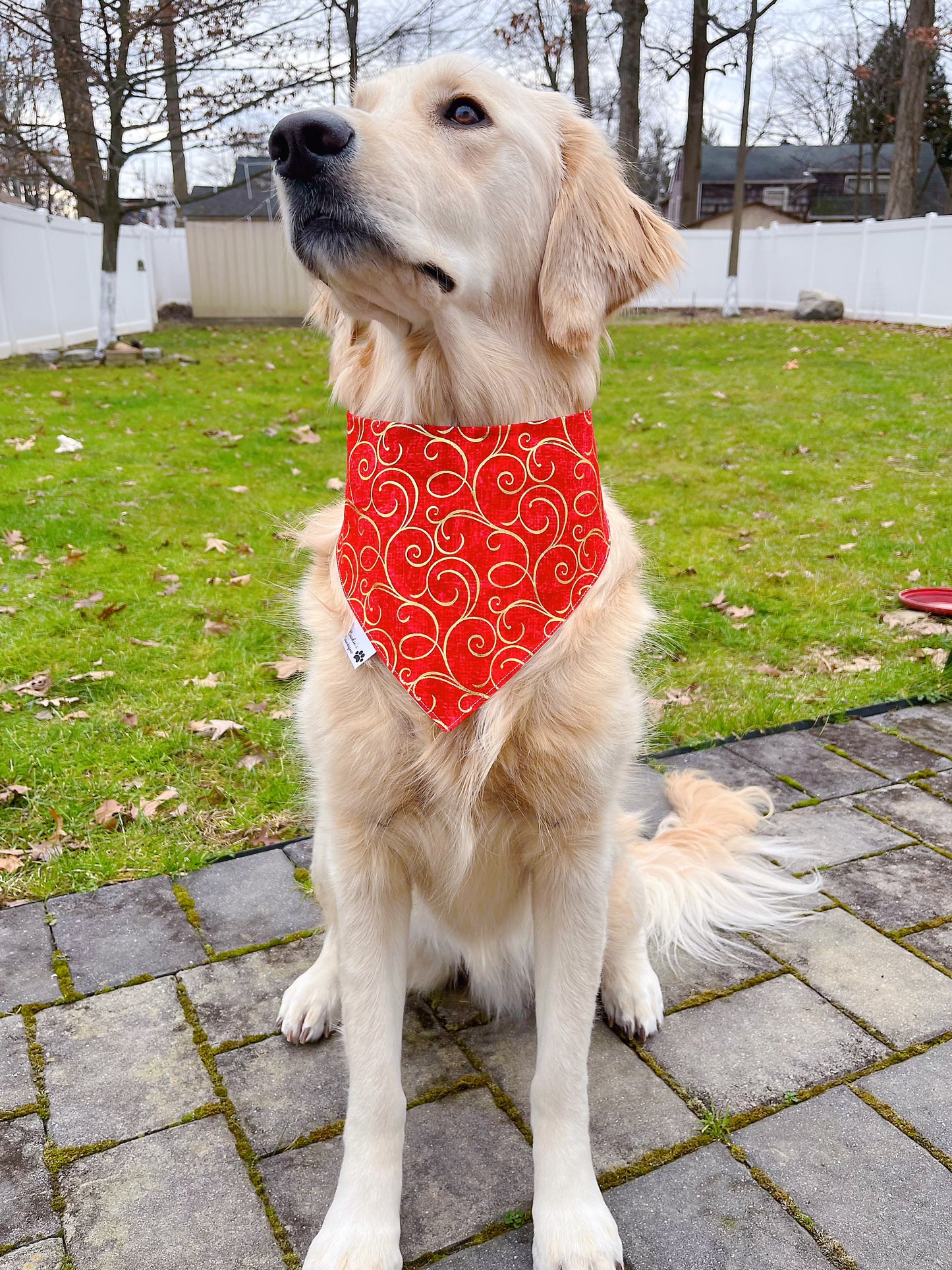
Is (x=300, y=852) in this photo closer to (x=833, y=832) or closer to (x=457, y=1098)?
(x=457, y=1098)

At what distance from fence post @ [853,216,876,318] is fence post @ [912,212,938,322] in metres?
1.34

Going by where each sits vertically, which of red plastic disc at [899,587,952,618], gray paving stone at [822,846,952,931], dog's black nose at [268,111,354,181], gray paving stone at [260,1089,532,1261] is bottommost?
gray paving stone at [260,1089,532,1261]

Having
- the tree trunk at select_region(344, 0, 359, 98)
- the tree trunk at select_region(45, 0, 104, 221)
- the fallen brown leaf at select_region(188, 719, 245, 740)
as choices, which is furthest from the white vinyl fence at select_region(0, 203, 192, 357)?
the fallen brown leaf at select_region(188, 719, 245, 740)

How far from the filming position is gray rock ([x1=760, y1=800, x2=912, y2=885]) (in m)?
2.74

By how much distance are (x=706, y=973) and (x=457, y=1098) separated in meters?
0.72

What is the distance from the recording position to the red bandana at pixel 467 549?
5.75 ft

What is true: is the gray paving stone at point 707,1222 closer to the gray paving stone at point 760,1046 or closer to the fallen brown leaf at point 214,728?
the gray paving stone at point 760,1046

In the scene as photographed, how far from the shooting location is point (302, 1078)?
203cm

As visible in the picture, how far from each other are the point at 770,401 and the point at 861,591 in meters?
5.39

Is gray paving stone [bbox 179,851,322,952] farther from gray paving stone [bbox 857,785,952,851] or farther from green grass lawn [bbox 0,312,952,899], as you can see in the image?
gray paving stone [bbox 857,785,952,851]

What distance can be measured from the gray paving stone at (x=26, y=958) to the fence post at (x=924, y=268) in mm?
16289

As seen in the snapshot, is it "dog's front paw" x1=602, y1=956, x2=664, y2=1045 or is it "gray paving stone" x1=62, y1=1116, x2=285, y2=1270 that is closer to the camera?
"gray paving stone" x1=62, y1=1116, x2=285, y2=1270

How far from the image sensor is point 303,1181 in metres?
1.79

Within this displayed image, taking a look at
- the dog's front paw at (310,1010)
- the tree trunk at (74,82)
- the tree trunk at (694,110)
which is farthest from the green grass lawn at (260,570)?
the tree trunk at (694,110)
